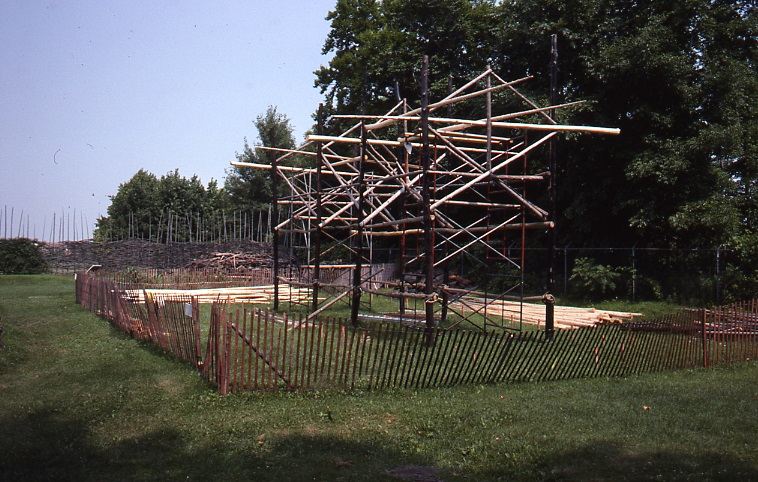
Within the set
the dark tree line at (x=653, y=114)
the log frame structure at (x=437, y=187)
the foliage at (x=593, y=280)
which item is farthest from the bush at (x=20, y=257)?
the foliage at (x=593, y=280)

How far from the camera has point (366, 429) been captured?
7730 mm

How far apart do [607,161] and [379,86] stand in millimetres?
15171

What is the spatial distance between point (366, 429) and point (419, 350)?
2700 mm

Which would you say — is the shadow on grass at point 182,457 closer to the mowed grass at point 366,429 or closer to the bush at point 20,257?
the mowed grass at point 366,429

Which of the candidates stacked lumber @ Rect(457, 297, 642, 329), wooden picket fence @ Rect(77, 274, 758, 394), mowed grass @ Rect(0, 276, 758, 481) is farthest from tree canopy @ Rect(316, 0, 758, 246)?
mowed grass @ Rect(0, 276, 758, 481)

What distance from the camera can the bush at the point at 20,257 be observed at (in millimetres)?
38000

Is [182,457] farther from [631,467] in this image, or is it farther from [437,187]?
[437,187]

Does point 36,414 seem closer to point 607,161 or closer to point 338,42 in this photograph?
point 607,161

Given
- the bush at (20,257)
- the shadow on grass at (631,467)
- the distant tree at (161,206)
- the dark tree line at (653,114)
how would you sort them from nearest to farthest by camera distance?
the shadow on grass at (631,467) → the dark tree line at (653,114) → the bush at (20,257) → the distant tree at (161,206)

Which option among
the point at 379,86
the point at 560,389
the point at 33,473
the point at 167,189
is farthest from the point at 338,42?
the point at 33,473

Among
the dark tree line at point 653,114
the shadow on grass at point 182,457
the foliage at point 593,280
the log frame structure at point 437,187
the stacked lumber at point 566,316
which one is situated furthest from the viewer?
the foliage at point 593,280

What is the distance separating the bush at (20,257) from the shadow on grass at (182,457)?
1357 inches

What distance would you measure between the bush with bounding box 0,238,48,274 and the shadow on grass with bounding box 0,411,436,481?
113ft

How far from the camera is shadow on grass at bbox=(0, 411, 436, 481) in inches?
245
